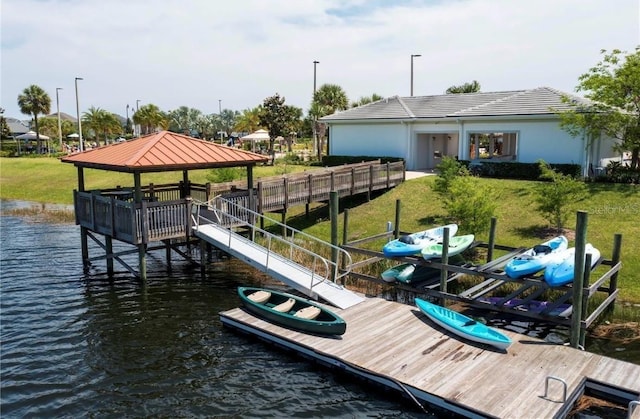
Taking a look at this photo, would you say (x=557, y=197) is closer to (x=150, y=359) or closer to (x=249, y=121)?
(x=150, y=359)

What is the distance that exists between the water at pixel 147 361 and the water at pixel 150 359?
26 mm

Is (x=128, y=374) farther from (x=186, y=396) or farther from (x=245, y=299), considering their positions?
(x=245, y=299)

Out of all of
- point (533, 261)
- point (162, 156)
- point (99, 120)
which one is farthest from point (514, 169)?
point (99, 120)

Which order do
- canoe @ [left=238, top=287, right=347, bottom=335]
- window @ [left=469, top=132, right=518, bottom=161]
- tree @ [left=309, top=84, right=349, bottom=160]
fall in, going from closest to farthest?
canoe @ [left=238, top=287, right=347, bottom=335], window @ [left=469, top=132, right=518, bottom=161], tree @ [left=309, top=84, right=349, bottom=160]

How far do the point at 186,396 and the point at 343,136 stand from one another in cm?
3062

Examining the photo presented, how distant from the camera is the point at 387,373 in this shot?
35.4ft

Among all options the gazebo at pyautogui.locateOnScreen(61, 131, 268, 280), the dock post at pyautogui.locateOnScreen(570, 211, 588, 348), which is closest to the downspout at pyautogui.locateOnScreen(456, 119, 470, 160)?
the gazebo at pyautogui.locateOnScreen(61, 131, 268, 280)

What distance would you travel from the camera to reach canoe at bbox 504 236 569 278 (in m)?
13.9

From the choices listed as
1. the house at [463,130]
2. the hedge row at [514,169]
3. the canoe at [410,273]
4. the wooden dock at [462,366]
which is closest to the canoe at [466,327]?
the wooden dock at [462,366]

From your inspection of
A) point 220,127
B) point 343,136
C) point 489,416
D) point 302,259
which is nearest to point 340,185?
point 302,259

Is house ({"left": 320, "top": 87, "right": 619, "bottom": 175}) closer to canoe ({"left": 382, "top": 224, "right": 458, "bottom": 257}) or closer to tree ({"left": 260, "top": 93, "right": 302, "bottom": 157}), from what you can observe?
tree ({"left": 260, "top": 93, "right": 302, "bottom": 157})

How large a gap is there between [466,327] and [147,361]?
7.76 meters

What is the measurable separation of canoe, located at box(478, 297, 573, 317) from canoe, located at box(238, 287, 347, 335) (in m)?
4.60

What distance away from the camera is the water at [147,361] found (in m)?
10.4
